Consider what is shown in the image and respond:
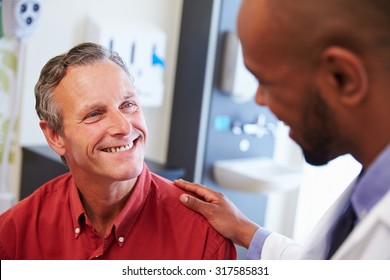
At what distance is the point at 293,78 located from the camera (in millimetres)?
709

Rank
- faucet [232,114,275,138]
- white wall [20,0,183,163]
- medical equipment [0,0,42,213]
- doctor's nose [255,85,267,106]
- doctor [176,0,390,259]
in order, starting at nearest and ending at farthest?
doctor [176,0,390,259], doctor's nose [255,85,267,106], medical equipment [0,0,42,213], white wall [20,0,183,163], faucet [232,114,275,138]

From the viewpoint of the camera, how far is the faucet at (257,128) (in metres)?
2.79

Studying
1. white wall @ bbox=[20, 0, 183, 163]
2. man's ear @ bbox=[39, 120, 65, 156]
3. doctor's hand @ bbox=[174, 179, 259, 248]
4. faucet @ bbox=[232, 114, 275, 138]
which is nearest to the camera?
doctor's hand @ bbox=[174, 179, 259, 248]

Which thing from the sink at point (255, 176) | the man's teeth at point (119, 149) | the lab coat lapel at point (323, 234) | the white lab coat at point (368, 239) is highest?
the white lab coat at point (368, 239)

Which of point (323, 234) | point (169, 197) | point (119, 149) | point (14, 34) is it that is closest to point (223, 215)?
point (169, 197)

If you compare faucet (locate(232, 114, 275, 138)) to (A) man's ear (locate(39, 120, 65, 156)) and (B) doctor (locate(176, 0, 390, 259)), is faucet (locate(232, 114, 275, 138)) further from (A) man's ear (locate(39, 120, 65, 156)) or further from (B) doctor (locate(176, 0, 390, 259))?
(B) doctor (locate(176, 0, 390, 259))

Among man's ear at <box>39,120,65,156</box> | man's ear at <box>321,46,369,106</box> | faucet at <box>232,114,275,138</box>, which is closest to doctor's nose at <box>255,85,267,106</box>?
man's ear at <box>321,46,369,106</box>


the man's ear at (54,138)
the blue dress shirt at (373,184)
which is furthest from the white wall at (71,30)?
the blue dress shirt at (373,184)

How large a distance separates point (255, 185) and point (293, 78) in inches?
75.7

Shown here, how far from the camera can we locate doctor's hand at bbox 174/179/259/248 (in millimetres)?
1216

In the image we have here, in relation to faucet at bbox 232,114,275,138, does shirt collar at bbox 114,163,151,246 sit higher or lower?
higher

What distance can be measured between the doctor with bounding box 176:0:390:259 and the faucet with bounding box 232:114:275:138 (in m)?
1.99

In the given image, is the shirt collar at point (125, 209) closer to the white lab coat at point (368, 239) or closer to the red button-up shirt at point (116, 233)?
the red button-up shirt at point (116, 233)

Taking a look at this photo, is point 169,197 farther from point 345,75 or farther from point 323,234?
point 345,75
